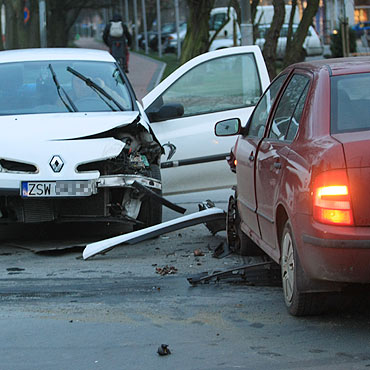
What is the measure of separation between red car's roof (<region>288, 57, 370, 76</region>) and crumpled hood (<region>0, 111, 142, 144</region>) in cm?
246

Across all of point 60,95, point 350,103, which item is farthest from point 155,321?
point 60,95

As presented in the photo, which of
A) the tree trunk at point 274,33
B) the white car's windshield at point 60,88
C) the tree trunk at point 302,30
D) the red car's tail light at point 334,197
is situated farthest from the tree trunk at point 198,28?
the red car's tail light at point 334,197

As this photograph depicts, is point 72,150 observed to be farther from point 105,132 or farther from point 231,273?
point 231,273

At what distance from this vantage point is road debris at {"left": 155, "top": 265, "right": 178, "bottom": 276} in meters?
6.66

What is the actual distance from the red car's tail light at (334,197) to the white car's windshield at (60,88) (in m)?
4.23

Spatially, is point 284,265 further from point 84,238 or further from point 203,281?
point 84,238

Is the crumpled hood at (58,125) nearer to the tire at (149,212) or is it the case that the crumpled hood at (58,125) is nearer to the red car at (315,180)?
the tire at (149,212)

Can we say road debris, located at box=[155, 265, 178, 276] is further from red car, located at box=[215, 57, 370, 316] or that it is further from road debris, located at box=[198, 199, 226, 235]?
road debris, located at box=[198, 199, 226, 235]

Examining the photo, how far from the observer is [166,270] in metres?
6.72

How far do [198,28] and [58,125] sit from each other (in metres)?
16.7

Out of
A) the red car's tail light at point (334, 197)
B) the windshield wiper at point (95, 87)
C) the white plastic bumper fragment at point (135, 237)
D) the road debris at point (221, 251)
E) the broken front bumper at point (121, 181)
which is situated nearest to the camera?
the red car's tail light at point (334, 197)

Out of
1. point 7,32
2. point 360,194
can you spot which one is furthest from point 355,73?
point 7,32

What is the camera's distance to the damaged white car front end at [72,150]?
7.28 meters

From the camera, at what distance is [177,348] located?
472 centimetres
